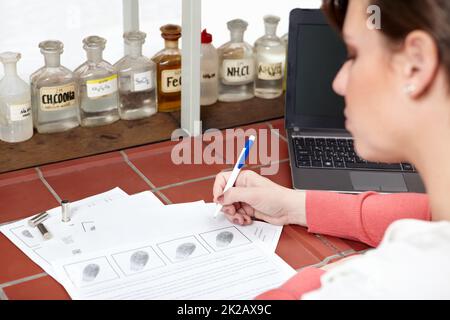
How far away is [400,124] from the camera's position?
82 centimetres

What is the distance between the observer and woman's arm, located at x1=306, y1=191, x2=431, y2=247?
1.19 meters

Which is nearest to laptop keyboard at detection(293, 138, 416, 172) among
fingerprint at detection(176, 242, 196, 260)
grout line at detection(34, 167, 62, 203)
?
fingerprint at detection(176, 242, 196, 260)

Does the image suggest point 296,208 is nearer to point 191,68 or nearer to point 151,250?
point 151,250

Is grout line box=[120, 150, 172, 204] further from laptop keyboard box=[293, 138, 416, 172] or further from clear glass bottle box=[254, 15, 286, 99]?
clear glass bottle box=[254, 15, 286, 99]

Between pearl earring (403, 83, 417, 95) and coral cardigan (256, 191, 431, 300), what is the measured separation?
443 millimetres

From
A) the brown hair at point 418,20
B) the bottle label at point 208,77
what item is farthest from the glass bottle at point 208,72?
the brown hair at point 418,20

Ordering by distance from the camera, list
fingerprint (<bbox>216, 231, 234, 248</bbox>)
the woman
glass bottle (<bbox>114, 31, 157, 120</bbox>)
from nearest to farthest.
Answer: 1. the woman
2. fingerprint (<bbox>216, 231, 234, 248</bbox>)
3. glass bottle (<bbox>114, 31, 157, 120</bbox>)

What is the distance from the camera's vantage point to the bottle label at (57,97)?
1459mm


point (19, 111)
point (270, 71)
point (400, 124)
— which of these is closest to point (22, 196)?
point (19, 111)

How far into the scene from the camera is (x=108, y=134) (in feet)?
5.09

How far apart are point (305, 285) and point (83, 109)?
2.49 ft
